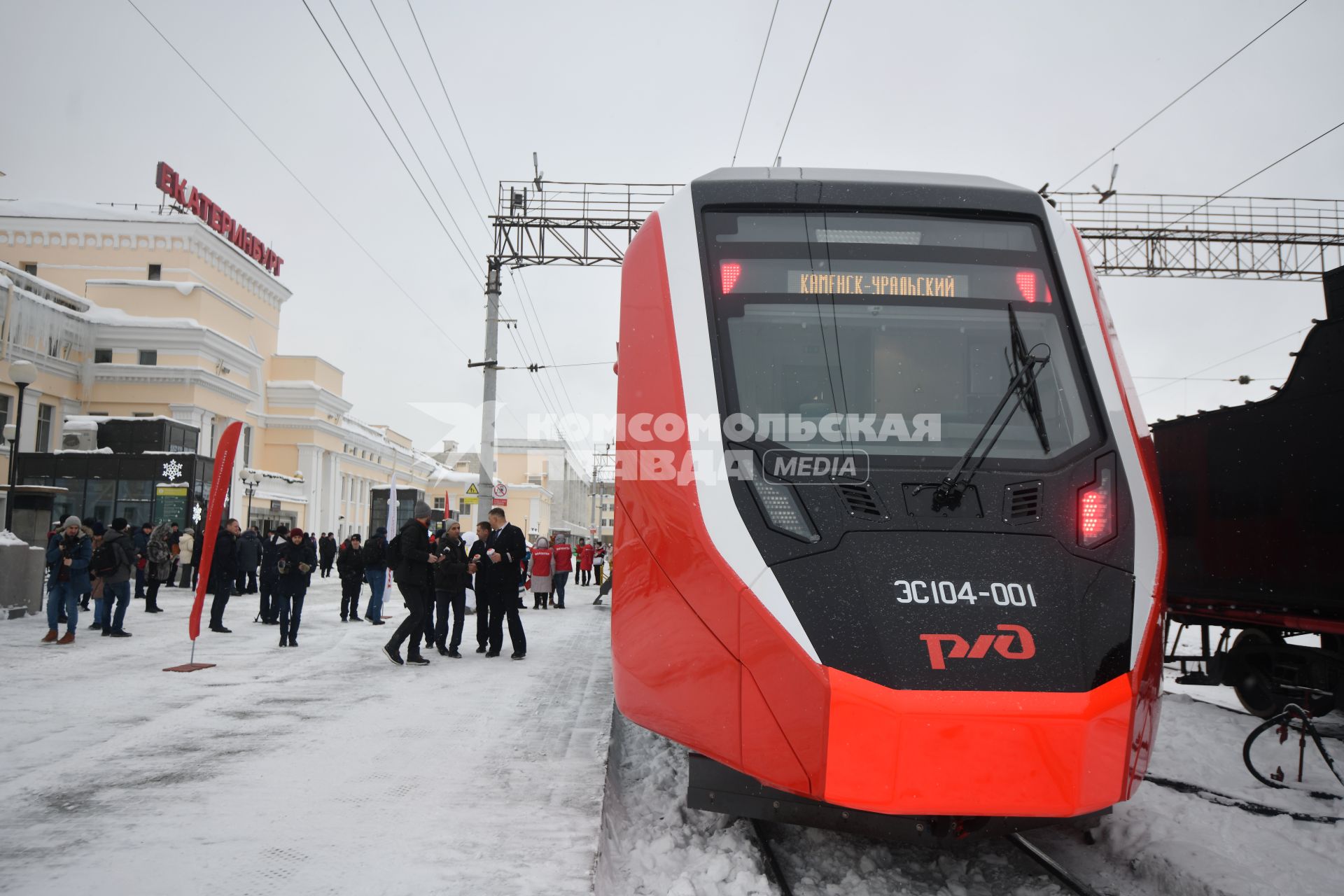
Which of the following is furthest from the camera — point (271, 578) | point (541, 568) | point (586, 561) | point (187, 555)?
point (586, 561)

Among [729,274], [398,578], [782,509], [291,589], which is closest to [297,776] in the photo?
[782,509]

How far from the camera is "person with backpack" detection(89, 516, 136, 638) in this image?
12.3m

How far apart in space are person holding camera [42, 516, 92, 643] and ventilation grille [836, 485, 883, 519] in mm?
10855

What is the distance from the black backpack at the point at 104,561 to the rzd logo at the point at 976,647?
11.7 metres

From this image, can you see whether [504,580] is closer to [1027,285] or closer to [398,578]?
[398,578]

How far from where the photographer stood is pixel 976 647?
12.8 feet

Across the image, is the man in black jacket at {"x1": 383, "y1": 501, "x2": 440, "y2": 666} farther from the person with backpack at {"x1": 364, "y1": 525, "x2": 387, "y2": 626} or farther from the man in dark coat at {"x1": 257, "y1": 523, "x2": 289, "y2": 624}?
the person with backpack at {"x1": 364, "y1": 525, "x2": 387, "y2": 626}

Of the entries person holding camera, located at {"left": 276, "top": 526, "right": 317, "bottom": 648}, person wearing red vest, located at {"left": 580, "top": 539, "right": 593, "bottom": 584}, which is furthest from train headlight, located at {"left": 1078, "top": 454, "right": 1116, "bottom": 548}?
person wearing red vest, located at {"left": 580, "top": 539, "right": 593, "bottom": 584}

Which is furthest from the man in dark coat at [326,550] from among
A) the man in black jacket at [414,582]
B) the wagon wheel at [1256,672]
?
the wagon wheel at [1256,672]

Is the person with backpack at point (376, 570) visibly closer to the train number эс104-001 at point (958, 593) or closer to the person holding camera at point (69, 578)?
the person holding camera at point (69, 578)

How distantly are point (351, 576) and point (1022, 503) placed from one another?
1375cm

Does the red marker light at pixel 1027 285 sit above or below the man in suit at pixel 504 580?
above

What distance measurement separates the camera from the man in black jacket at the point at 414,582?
10742mm

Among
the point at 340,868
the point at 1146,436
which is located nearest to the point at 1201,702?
the point at 1146,436
